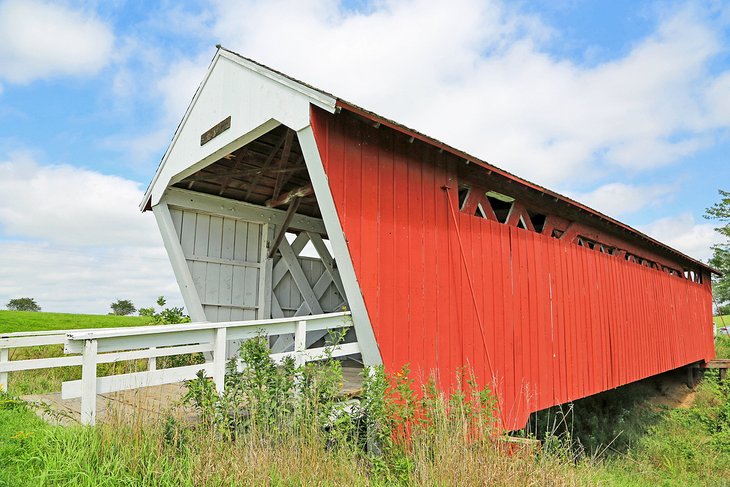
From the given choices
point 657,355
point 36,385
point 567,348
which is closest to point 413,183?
point 567,348

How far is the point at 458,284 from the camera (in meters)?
6.09

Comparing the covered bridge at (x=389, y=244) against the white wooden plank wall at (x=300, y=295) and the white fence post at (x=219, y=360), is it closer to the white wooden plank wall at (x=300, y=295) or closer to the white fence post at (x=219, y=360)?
the white wooden plank wall at (x=300, y=295)

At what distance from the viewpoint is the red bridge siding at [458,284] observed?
5.07m

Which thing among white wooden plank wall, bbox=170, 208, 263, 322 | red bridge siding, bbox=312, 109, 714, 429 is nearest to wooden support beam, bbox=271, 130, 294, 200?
white wooden plank wall, bbox=170, 208, 263, 322

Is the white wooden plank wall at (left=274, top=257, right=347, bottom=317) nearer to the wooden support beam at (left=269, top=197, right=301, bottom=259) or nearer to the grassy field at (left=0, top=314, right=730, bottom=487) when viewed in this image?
the wooden support beam at (left=269, top=197, right=301, bottom=259)

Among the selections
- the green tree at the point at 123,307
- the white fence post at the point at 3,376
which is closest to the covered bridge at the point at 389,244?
the white fence post at the point at 3,376

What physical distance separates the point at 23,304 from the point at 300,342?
1726 inches

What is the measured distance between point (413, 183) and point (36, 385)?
658cm

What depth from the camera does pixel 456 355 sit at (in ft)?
19.4

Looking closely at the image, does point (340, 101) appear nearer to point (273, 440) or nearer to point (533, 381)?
point (273, 440)

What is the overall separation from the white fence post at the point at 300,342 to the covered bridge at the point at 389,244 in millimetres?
524

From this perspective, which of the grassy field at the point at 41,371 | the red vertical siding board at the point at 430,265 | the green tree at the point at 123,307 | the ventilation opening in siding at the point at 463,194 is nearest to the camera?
the red vertical siding board at the point at 430,265

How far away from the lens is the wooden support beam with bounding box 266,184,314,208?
7.29m

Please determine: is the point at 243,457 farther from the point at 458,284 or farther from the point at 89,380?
the point at 458,284
